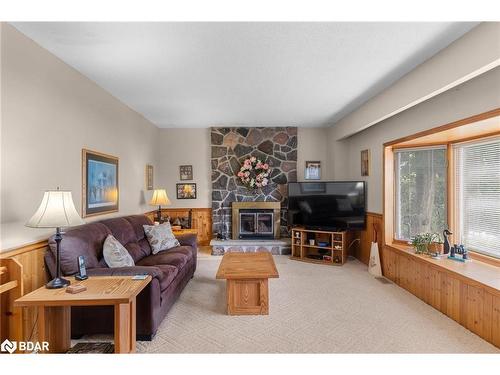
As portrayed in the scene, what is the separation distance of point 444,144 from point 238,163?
11.8 ft

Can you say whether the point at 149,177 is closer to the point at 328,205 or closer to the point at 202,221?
the point at 202,221

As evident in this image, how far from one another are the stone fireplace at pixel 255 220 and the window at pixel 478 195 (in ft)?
10.1

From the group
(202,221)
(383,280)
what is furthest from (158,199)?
(383,280)

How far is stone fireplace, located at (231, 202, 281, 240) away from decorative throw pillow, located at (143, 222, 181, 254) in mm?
1881

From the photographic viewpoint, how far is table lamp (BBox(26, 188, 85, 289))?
1.86 metres

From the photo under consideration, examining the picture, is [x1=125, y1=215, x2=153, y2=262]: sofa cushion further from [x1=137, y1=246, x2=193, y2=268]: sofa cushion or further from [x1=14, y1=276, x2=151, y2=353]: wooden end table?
[x1=14, y1=276, x2=151, y2=353]: wooden end table

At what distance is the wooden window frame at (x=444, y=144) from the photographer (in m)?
2.64

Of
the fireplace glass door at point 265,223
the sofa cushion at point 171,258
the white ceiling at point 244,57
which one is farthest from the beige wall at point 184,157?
the sofa cushion at point 171,258

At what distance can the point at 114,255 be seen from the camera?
2.64 m

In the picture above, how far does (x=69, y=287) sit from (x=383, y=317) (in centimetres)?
286

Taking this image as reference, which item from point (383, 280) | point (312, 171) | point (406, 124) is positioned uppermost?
point (406, 124)

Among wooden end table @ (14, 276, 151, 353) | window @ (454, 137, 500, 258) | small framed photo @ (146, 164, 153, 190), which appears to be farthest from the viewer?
small framed photo @ (146, 164, 153, 190)

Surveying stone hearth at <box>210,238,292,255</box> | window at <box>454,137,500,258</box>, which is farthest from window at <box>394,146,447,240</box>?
stone hearth at <box>210,238,292,255</box>

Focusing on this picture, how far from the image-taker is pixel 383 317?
8.76 feet
